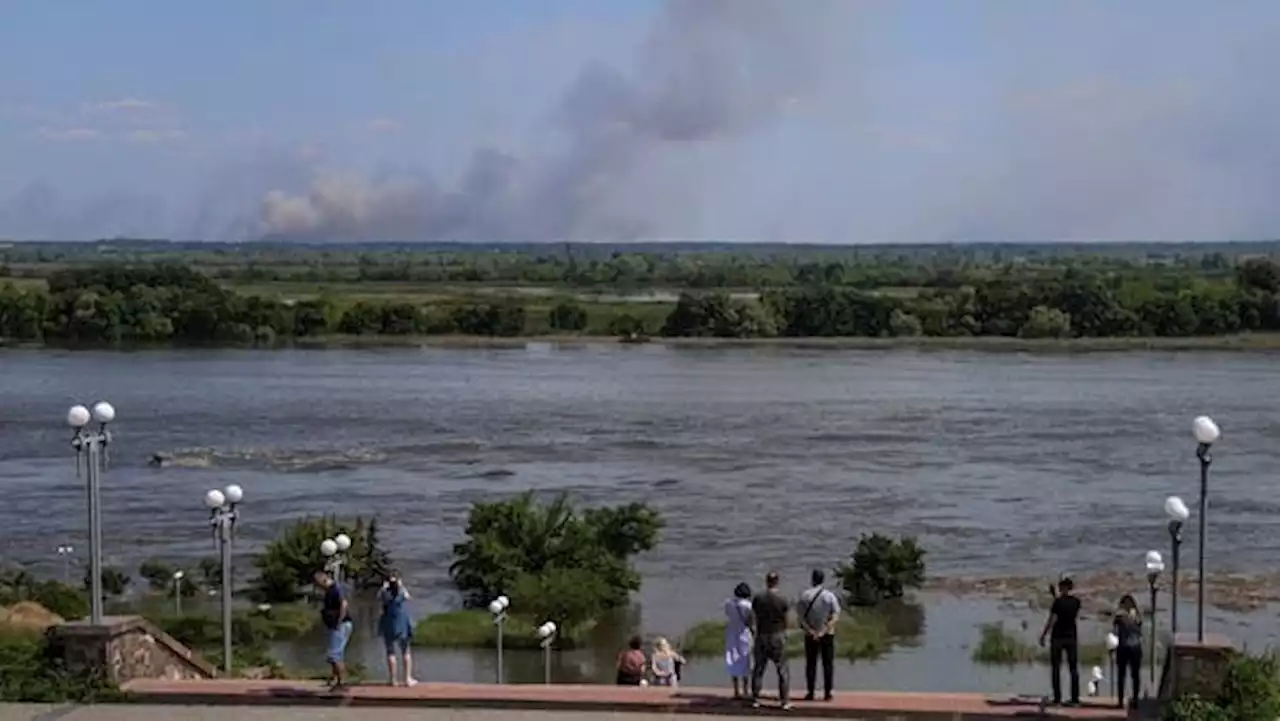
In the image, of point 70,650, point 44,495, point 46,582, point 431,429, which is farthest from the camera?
point 431,429

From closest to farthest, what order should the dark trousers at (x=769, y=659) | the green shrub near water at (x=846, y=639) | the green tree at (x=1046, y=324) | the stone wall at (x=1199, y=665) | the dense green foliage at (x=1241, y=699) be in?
the dense green foliage at (x=1241, y=699)
the stone wall at (x=1199, y=665)
the dark trousers at (x=769, y=659)
the green shrub near water at (x=846, y=639)
the green tree at (x=1046, y=324)

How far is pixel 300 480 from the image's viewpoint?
49.2 m

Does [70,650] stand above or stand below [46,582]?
above

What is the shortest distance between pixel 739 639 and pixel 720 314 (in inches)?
3543

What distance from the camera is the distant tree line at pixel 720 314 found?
101 meters

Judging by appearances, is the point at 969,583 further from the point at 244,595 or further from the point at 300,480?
the point at 300,480

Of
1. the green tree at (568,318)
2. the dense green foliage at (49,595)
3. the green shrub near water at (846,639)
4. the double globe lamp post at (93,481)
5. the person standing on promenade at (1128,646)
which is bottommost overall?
the green shrub near water at (846,639)

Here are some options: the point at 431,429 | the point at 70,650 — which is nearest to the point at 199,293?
the point at 431,429

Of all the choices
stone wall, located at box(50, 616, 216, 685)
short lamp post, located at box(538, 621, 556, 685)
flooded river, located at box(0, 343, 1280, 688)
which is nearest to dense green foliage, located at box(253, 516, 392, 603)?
flooded river, located at box(0, 343, 1280, 688)

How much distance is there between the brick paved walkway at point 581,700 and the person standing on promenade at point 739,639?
20 centimetres

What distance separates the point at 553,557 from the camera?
35094 mm

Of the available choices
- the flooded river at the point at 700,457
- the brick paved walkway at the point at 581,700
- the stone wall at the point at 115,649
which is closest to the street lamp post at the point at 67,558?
the flooded river at the point at 700,457

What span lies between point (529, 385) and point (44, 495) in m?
33.0

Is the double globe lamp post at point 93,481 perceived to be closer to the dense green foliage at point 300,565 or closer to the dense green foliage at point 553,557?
the dense green foliage at point 553,557
